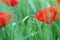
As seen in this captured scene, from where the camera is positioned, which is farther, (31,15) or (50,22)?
(31,15)

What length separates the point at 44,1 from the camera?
1.73ft

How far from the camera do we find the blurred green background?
1.59 ft

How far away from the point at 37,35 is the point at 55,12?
0.23 feet

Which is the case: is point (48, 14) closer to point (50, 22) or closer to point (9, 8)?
point (50, 22)

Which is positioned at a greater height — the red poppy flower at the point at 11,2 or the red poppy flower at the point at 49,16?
the red poppy flower at the point at 11,2

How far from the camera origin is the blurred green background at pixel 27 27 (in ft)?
1.59

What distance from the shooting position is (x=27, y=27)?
20.6 inches

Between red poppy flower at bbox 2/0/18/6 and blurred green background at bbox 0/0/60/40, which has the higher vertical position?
red poppy flower at bbox 2/0/18/6

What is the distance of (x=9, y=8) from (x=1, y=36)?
9cm

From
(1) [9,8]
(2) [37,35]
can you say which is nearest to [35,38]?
(2) [37,35]

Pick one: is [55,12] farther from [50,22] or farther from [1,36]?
[1,36]

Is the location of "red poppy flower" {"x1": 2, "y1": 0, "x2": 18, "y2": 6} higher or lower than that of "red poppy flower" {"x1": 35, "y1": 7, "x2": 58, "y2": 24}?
higher

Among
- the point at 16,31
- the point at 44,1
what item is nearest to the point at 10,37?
the point at 16,31

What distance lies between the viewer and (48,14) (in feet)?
1.51
